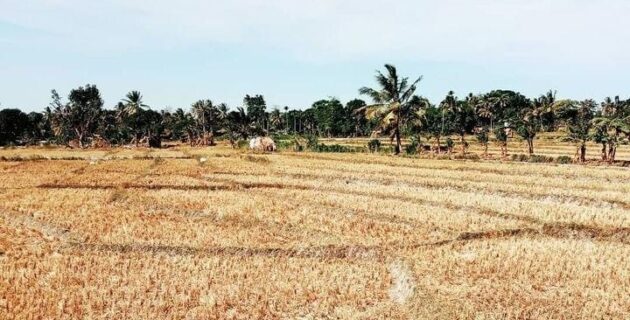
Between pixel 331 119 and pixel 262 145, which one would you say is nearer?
pixel 262 145

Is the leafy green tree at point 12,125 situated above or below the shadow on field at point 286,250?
above

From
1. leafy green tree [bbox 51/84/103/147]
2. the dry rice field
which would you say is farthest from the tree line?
the dry rice field

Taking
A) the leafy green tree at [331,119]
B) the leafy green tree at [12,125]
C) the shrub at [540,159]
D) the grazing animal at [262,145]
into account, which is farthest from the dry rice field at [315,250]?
the leafy green tree at [331,119]

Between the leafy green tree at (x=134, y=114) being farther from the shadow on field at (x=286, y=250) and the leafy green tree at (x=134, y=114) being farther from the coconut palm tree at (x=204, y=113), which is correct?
the shadow on field at (x=286, y=250)

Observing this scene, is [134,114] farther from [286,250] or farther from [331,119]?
[286,250]

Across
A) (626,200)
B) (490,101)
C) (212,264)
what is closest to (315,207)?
(212,264)

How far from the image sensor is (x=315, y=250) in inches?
492

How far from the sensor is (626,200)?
1881 cm

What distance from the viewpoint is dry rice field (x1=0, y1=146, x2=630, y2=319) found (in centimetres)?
891

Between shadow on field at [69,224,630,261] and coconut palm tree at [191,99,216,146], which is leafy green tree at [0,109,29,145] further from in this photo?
shadow on field at [69,224,630,261]

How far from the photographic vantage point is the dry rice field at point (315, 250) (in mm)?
8914

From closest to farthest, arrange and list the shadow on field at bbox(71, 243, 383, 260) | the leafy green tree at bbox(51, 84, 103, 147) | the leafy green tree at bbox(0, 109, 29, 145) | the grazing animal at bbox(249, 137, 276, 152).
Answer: the shadow on field at bbox(71, 243, 383, 260)
the grazing animal at bbox(249, 137, 276, 152)
the leafy green tree at bbox(51, 84, 103, 147)
the leafy green tree at bbox(0, 109, 29, 145)

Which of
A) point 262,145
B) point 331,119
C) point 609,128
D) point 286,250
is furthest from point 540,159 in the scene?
point 331,119

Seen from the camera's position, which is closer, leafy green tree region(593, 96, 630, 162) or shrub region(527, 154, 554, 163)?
leafy green tree region(593, 96, 630, 162)
